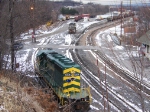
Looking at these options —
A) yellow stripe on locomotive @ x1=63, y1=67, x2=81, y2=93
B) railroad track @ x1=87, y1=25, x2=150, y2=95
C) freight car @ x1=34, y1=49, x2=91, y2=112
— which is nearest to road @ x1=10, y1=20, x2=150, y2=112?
railroad track @ x1=87, y1=25, x2=150, y2=95

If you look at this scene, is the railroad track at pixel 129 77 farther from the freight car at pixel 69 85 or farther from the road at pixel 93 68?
the freight car at pixel 69 85

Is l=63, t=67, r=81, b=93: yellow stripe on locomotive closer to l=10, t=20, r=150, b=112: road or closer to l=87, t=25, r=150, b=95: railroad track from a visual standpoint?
l=10, t=20, r=150, b=112: road

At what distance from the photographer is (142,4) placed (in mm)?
4508

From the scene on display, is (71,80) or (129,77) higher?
(71,80)

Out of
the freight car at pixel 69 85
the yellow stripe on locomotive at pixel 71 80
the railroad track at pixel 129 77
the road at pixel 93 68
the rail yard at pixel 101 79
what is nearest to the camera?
the railroad track at pixel 129 77

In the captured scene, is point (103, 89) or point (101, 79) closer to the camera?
point (103, 89)

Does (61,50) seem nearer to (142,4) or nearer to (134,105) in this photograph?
(134,105)

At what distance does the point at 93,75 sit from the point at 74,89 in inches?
368

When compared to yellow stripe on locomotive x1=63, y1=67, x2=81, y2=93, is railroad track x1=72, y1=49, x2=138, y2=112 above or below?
below

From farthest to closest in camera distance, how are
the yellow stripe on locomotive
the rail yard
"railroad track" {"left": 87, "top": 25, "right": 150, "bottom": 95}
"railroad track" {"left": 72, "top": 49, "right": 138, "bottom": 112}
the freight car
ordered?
"railroad track" {"left": 72, "top": 49, "right": 138, "bottom": 112}, the yellow stripe on locomotive, the freight car, the rail yard, "railroad track" {"left": 87, "top": 25, "right": 150, "bottom": 95}

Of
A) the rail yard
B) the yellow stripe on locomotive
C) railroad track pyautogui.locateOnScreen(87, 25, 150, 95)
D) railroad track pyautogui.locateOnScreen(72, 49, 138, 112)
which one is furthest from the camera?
railroad track pyautogui.locateOnScreen(72, 49, 138, 112)

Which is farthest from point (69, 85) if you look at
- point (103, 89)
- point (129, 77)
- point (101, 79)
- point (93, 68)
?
point (93, 68)

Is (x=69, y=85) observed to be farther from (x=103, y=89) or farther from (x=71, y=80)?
(x=103, y=89)

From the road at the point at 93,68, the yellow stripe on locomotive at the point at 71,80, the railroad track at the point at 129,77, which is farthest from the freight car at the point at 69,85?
the railroad track at the point at 129,77
